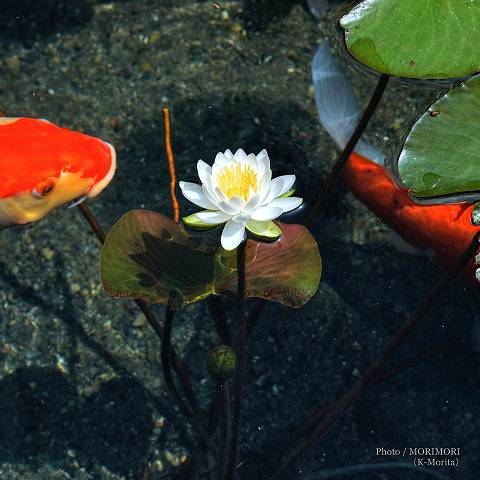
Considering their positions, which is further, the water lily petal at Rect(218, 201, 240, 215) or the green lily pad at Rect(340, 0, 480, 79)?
the green lily pad at Rect(340, 0, 480, 79)

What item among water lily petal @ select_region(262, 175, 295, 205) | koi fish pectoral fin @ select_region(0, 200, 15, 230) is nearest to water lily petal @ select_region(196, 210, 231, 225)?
water lily petal @ select_region(262, 175, 295, 205)

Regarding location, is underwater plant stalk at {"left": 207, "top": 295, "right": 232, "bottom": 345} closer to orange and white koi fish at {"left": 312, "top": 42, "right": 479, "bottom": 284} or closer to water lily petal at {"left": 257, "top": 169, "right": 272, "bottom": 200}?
water lily petal at {"left": 257, "top": 169, "right": 272, "bottom": 200}

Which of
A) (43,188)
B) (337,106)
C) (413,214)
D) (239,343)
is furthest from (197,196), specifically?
(337,106)

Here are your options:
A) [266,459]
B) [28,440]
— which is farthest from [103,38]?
[266,459]

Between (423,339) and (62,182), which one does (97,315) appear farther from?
(423,339)

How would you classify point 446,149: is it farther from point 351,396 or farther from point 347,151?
point 351,396

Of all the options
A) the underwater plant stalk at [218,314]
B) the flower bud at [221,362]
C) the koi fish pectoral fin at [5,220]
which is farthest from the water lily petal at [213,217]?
the koi fish pectoral fin at [5,220]
